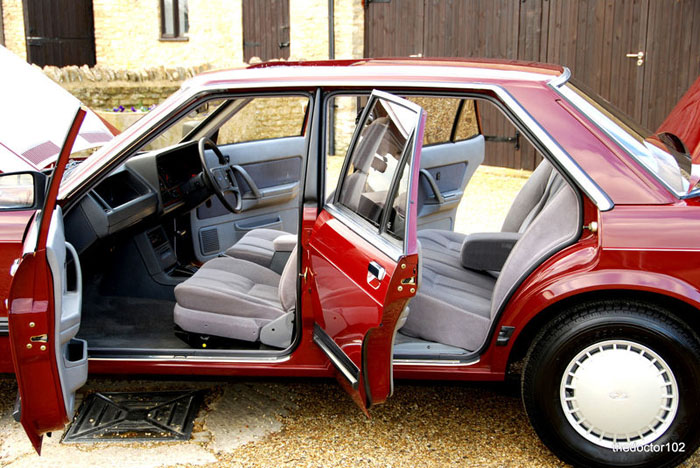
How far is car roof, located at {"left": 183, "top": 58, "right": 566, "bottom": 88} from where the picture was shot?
10.4 feet

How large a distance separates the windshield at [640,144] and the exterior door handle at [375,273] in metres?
1.03

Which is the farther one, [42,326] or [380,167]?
[380,167]

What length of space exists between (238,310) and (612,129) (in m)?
1.79

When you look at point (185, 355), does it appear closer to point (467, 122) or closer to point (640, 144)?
point (640, 144)

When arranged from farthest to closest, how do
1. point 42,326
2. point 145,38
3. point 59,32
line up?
1. point 59,32
2. point 145,38
3. point 42,326

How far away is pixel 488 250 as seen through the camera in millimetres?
3947

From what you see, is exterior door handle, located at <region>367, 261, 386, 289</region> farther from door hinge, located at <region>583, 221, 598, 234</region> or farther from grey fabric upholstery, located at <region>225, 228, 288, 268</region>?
grey fabric upholstery, located at <region>225, 228, 288, 268</region>

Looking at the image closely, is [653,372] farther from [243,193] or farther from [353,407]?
[243,193]

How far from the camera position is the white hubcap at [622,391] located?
2.99 meters

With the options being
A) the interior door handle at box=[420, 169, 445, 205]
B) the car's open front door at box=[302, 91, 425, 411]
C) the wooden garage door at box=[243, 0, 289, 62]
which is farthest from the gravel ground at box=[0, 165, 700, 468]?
the wooden garage door at box=[243, 0, 289, 62]

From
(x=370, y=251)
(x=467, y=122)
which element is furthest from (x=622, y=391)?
(x=467, y=122)

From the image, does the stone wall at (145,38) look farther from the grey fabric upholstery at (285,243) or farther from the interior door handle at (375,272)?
the interior door handle at (375,272)

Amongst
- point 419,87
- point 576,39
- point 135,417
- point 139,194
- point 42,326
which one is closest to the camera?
point 42,326

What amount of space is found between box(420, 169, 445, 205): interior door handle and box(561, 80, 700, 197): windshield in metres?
1.94
